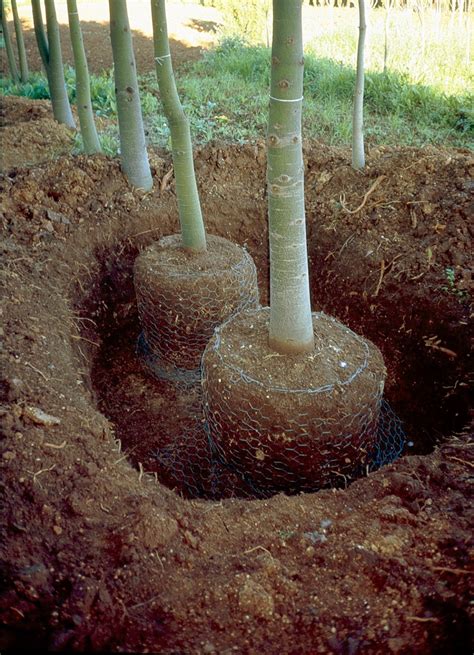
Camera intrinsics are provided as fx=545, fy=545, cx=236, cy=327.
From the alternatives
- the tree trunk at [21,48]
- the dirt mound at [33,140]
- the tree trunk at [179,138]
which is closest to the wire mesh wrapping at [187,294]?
the tree trunk at [179,138]

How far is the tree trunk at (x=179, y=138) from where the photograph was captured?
2.63 m

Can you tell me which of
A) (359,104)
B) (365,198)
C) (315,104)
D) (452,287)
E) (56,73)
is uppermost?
(56,73)

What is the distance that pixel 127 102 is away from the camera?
11.7ft

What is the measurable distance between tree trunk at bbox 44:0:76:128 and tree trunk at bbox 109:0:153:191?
938 millimetres

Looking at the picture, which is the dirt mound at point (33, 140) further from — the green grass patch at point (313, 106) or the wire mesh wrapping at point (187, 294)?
the wire mesh wrapping at point (187, 294)

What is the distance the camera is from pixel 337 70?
20.1ft

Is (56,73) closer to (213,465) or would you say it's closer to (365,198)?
(365,198)

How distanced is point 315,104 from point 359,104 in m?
2.03

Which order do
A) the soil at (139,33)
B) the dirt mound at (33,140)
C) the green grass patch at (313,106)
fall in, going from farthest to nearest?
the soil at (139,33) → the green grass patch at (313,106) → the dirt mound at (33,140)

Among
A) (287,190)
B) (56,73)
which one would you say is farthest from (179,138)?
(56,73)

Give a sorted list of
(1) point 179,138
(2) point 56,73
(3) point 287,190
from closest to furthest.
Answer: (3) point 287,190, (1) point 179,138, (2) point 56,73

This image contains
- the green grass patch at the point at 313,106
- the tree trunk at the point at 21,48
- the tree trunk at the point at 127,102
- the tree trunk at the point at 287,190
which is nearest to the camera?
the tree trunk at the point at 287,190

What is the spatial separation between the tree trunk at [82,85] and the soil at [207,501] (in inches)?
16.0

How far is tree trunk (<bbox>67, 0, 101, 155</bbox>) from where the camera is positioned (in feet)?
12.1
